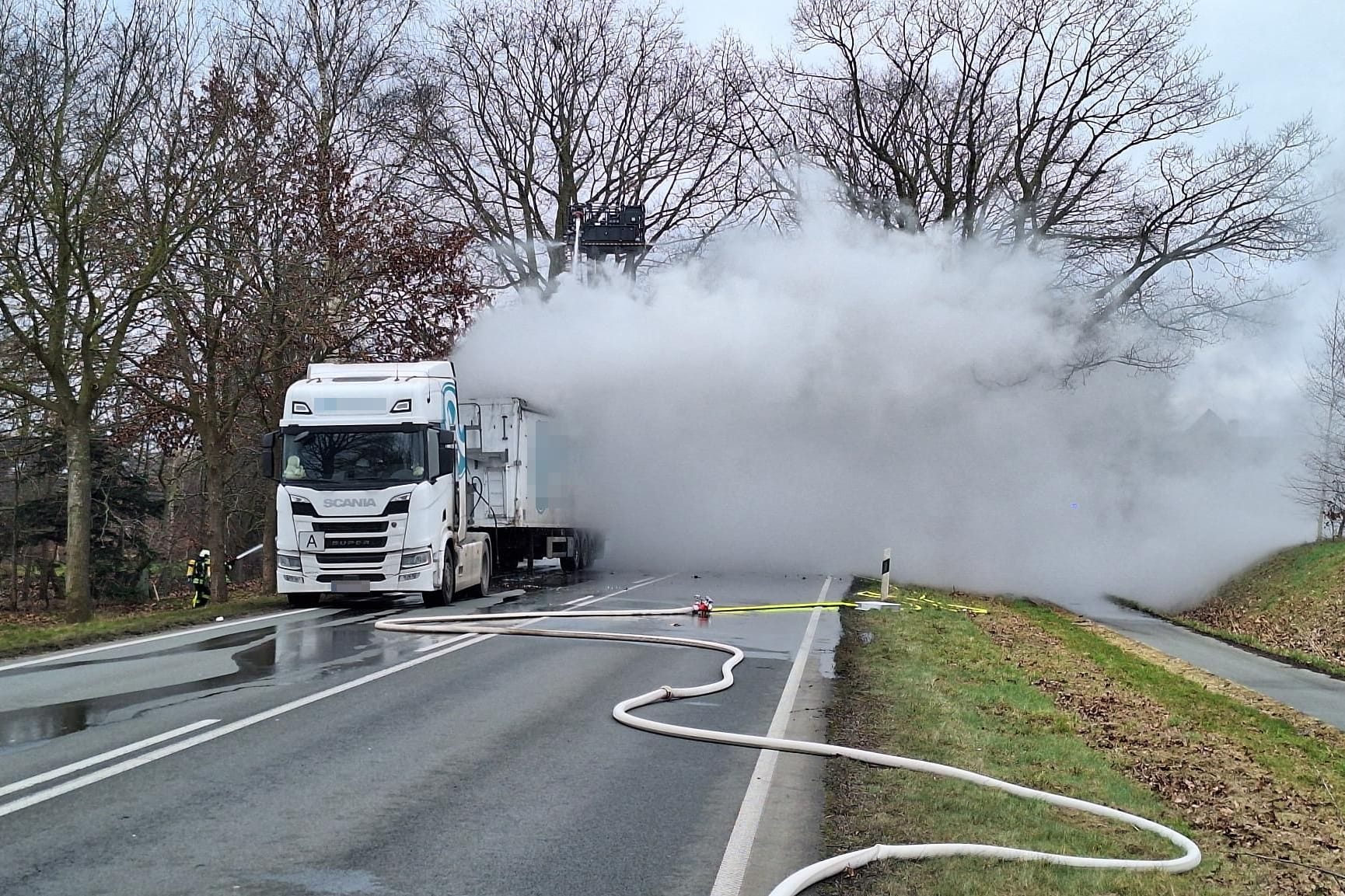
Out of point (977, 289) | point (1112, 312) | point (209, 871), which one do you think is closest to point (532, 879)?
point (209, 871)

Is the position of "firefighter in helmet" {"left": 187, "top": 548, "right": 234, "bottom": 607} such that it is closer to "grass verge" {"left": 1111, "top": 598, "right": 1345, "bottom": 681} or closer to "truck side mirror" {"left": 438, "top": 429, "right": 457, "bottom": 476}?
"truck side mirror" {"left": 438, "top": 429, "right": 457, "bottom": 476}

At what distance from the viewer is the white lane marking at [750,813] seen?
18.0 ft

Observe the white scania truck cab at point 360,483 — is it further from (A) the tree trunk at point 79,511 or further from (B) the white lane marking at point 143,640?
(A) the tree trunk at point 79,511

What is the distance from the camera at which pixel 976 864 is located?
19.1ft

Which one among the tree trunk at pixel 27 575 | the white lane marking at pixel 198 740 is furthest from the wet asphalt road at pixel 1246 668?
the tree trunk at pixel 27 575

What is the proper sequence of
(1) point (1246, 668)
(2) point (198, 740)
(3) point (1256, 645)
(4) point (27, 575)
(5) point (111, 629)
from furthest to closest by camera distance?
(4) point (27, 575) → (3) point (1256, 645) → (1) point (1246, 668) → (5) point (111, 629) → (2) point (198, 740)

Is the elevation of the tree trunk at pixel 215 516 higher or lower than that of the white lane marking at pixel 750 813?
higher

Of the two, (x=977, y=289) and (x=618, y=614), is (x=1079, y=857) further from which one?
(x=977, y=289)

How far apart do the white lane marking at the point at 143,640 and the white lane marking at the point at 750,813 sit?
24.8ft

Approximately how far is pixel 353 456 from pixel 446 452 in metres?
1.39

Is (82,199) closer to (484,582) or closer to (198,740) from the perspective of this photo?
(484,582)

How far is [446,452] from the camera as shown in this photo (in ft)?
60.8

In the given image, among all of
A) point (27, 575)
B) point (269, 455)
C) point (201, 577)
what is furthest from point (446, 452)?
point (27, 575)

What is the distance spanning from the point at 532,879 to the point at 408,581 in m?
12.9
